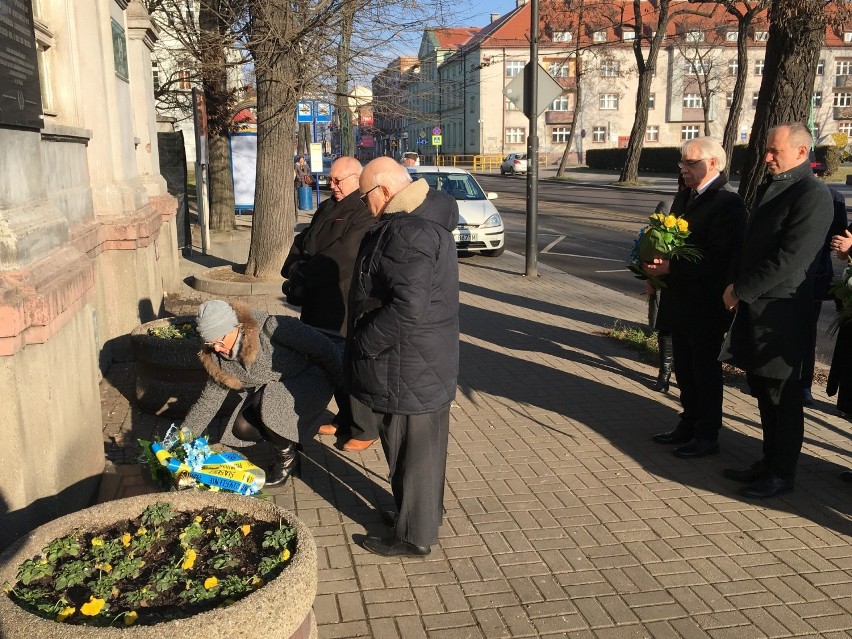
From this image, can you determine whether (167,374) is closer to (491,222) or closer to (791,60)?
(791,60)

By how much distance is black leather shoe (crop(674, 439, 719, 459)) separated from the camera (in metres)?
5.33

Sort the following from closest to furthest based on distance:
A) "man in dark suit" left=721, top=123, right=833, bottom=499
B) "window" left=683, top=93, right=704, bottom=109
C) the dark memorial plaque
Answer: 1. the dark memorial plaque
2. "man in dark suit" left=721, top=123, right=833, bottom=499
3. "window" left=683, top=93, right=704, bottom=109

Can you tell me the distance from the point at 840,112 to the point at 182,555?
82991 millimetres

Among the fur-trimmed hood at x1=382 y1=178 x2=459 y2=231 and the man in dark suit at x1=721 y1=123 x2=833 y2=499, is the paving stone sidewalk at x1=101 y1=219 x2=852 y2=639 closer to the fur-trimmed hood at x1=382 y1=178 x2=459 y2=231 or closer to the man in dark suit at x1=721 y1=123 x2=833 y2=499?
the man in dark suit at x1=721 y1=123 x2=833 y2=499

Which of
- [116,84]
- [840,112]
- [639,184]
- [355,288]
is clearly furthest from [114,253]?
[840,112]

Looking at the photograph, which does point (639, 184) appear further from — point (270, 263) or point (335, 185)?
point (335, 185)

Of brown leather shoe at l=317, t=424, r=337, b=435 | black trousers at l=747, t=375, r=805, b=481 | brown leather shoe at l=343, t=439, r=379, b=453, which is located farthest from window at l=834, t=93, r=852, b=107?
brown leather shoe at l=343, t=439, r=379, b=453

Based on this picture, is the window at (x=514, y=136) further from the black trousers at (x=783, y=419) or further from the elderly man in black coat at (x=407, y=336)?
the elderly man in black coat at (x=407, y=336)

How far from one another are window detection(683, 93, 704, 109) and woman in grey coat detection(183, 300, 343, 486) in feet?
254

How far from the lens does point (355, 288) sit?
3.79 meters

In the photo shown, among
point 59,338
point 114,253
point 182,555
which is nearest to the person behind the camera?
point 182,555

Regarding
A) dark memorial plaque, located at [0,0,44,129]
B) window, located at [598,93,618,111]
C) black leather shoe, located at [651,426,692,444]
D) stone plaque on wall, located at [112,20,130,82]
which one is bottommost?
black leather shoe, located at [651,426,692,444]

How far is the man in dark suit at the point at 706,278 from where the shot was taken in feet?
17.2

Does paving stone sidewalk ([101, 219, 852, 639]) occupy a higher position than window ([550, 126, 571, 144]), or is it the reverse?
window ([550, 126, 571, 144])
